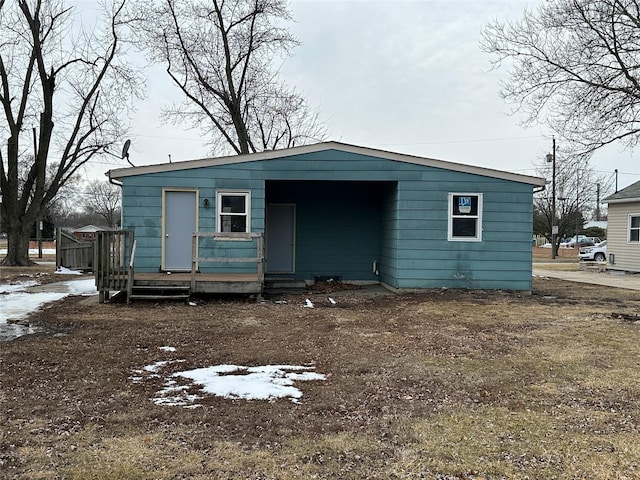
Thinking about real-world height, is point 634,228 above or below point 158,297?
above

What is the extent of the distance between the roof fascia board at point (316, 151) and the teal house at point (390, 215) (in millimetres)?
22

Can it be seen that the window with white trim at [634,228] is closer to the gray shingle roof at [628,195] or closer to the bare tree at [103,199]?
the gray shingle roof at [628,195]

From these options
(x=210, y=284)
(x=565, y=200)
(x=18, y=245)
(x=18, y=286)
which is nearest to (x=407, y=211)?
(x=210, y=284)

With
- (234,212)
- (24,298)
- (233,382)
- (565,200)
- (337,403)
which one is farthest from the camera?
(565,200)

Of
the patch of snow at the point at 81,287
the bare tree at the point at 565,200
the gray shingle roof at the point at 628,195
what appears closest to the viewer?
the patch of snow at the point at 81,287

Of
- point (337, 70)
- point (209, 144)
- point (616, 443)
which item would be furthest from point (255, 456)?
point (209, 144)

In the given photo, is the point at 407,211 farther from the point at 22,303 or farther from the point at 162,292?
the point at 22,303

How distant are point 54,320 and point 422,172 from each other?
25.2 ft

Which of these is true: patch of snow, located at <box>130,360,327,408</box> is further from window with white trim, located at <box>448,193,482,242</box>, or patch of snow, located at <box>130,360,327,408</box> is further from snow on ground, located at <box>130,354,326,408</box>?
window with white trim, located at <box>448,193,482,242</box>

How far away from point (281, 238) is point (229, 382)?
838 centimetres

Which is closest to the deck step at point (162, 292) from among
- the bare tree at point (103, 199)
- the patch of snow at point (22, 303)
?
the patch of snow at point (22, 303)

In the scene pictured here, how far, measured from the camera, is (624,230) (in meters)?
18.7

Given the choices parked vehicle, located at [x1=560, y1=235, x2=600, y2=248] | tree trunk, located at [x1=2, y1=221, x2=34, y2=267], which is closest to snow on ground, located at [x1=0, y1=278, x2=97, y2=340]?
tree trunk, located at [x1=2, y1=221, x2=34, y2=267]

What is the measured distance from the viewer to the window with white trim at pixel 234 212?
1080 cm
